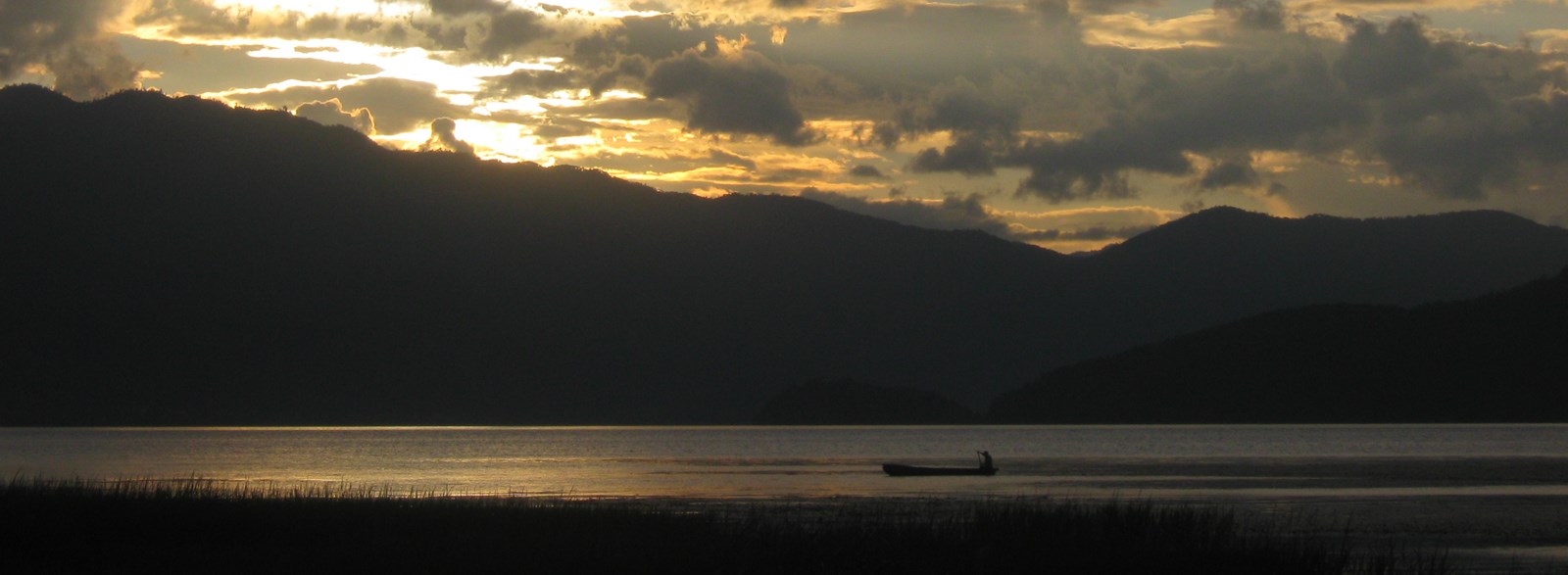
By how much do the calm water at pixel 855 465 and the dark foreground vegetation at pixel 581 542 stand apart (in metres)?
23.7

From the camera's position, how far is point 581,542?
35688mm

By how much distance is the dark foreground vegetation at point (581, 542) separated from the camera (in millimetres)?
32344

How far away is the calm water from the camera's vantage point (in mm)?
69062

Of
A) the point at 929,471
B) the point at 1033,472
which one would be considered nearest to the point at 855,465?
the point at 1033,472

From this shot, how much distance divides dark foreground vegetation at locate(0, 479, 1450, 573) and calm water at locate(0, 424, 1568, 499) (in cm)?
2365

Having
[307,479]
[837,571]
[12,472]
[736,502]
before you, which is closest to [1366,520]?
[736,502]

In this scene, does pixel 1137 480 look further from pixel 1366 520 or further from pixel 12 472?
pixel 12 472

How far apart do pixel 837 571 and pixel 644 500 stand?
2798cm

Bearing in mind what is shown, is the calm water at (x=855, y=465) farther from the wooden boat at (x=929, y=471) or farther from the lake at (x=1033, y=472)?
the wooden boat at (x=929, y=471)

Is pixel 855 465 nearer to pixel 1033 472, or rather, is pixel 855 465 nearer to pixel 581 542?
pixel 1033 472

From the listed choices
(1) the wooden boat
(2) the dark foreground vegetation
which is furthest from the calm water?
(2) the dark foreground vegetation

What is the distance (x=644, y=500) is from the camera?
2311 inches

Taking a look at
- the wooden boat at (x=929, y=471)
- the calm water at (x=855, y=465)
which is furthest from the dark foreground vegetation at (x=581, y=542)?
the wooden boat at (x=929, y=471)

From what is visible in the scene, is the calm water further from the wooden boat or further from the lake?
the wooden boat
